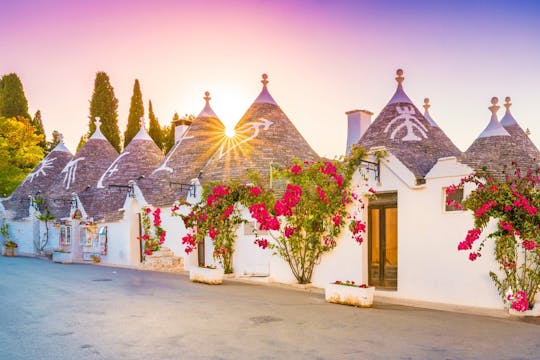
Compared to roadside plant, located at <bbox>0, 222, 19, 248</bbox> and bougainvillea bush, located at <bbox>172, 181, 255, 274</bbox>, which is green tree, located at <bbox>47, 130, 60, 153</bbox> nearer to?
roadside plant, located at <bbox>0, 222, 19, 248</bbox>

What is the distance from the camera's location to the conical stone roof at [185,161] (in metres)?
23.0

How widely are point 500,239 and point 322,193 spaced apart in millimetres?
4737

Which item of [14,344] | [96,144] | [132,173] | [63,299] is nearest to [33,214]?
[96,144]

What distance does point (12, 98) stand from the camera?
54.8 m

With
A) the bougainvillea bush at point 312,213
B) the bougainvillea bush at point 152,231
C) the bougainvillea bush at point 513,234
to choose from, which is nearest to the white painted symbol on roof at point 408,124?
the bougainvillea bush at point 312,213

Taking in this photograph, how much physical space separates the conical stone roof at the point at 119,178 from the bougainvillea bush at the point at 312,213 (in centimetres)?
1425

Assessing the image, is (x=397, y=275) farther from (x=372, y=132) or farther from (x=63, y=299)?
(x=63, y=299)

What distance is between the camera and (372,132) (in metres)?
16.5

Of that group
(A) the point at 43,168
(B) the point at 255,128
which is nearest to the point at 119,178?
(B) the point at 255,128

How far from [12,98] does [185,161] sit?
39525 millimetres

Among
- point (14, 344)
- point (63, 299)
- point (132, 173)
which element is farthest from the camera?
point (132, 173)

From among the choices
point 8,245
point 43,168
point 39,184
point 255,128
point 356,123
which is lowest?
point 8,245

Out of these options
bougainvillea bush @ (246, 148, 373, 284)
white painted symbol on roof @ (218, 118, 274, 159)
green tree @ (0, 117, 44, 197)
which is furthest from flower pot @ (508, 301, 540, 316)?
green tree @ (0, 117, 44, 197)

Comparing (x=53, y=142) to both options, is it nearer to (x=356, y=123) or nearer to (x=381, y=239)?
(x=356, y=123)
